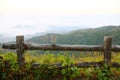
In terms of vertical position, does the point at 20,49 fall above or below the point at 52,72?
above

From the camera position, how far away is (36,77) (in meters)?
10.6

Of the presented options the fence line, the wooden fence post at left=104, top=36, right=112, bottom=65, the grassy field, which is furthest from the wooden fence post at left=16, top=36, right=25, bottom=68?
the wooden fence post at left=104, top=36, right=112, bottom=65

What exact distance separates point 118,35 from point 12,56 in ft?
573

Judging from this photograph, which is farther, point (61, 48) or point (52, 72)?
point (61, 48)

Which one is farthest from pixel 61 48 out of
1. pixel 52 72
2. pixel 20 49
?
pixel 20 49

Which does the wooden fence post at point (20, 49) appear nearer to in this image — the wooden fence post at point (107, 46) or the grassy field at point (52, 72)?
the grassy field at point (52, 72)

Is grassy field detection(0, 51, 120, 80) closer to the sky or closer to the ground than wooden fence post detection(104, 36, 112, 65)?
closer to the ground

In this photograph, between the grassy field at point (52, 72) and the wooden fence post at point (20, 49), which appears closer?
the grassy field at point (52, 72)

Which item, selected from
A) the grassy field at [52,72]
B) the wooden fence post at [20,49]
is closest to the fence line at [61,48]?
the wooden fence post at [20,49]

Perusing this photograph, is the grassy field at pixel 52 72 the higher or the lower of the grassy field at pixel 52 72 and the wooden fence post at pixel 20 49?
the lower

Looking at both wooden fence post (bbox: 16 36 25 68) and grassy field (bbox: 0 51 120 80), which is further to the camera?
wooden fence post (bbox: 16 36 25 68)

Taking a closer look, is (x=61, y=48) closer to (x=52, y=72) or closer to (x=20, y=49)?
(x=52, y=72)

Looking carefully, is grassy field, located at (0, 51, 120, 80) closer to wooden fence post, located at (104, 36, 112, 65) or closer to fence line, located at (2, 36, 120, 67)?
fence line, located at (2, 36, 120, 67)

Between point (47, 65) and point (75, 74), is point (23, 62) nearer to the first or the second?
point (47, 65)
